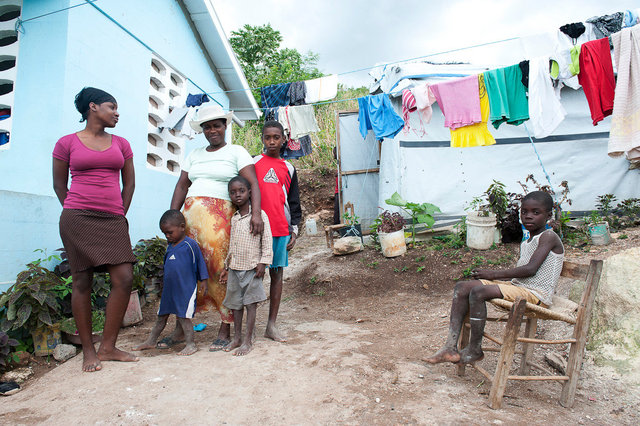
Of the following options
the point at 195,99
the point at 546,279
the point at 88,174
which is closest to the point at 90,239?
the point at 88,174

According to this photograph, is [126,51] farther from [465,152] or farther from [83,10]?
[465,152]

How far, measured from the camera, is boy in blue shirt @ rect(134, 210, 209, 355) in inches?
111

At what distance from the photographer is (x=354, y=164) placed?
28.5ft

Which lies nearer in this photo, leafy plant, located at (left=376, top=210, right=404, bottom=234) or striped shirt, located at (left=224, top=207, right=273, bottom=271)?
striped shirt, located at (left=224, top=207, right=273, bottom=271)

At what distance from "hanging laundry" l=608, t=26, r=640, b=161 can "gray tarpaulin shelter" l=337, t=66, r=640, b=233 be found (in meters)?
2.91

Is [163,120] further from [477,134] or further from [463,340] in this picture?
[463,340]

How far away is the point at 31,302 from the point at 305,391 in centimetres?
217

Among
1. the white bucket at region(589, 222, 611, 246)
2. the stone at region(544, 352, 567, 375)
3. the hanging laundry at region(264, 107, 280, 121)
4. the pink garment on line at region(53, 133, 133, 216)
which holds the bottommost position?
the stone at region(544, 352, 567, 375)

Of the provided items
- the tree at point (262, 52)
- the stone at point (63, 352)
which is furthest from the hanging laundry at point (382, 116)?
the tree at point (262, 52)

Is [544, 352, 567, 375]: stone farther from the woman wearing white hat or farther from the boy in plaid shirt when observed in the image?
the woman wearing white hat

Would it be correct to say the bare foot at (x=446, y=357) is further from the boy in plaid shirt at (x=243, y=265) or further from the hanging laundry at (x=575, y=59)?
the hanging laundry at (x=575, y=59)

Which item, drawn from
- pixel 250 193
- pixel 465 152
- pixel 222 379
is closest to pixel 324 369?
pixel 222 379

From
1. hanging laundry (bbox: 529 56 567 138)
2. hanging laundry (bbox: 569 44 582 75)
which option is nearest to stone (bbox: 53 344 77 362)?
hanging laundry (bbox: 529 56 567 138)

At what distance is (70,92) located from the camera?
3.91 metres
